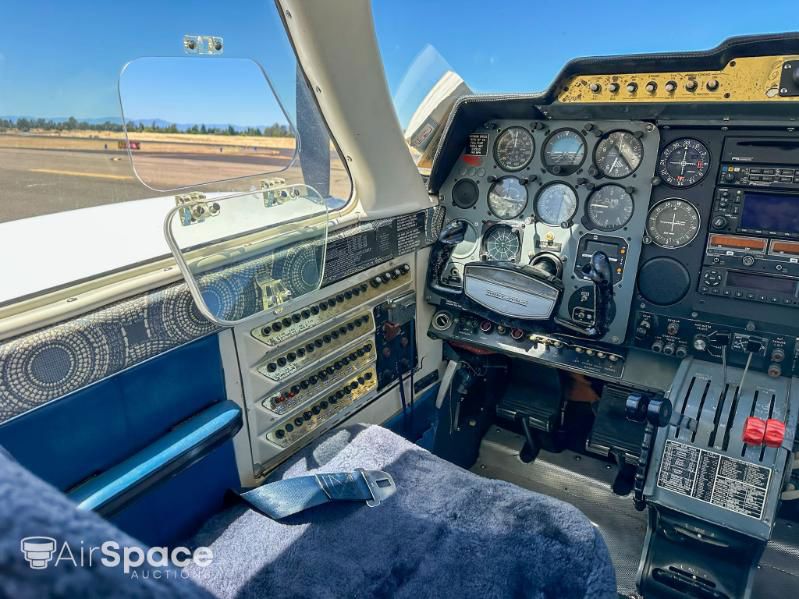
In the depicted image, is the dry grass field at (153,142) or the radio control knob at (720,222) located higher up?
the dry grass field at (153,142)

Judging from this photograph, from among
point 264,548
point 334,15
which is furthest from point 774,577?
point 334,15

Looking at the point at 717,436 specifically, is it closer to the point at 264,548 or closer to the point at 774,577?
the point at 774,577

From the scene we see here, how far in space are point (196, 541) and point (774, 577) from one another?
2.28 m

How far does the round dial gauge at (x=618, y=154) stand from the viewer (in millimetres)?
2453

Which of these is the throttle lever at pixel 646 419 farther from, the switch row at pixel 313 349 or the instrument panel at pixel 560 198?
the switch row at pixel 313 349

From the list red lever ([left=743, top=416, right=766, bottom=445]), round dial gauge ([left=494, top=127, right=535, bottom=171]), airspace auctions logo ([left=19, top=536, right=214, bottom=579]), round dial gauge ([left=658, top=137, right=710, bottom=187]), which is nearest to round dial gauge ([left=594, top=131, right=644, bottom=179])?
round dial gauge ([left=658, top=137, right=710, bottom=187])

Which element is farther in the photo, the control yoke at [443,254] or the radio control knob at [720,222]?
the control yoke at [443,254]

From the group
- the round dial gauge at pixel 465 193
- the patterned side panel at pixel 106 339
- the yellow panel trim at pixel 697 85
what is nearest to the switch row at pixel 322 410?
the patterned side panel at pixel 106 339

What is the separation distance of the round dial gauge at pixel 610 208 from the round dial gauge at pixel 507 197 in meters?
0.33

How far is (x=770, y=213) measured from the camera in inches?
87.5

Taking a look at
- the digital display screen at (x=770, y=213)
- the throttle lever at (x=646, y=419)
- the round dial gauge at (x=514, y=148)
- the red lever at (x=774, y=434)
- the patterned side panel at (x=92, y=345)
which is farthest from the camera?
the round dial gauge at (x=514, y=148)

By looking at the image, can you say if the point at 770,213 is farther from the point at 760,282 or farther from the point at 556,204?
the point at 556,204

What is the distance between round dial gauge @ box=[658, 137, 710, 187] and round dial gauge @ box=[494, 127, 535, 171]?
Answer: 601mm

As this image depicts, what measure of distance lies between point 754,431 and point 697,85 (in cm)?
129
